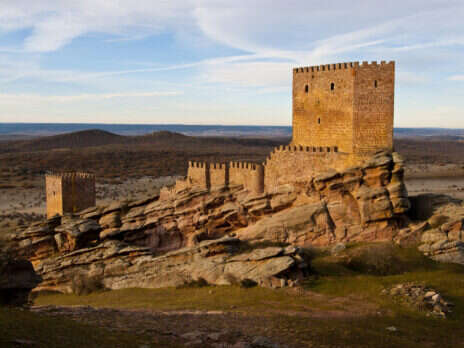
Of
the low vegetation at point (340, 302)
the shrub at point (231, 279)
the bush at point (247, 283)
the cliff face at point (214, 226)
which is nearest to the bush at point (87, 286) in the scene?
the cliff face at point (214, 226)

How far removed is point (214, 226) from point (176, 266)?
5.34 metres

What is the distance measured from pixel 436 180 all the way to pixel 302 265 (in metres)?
55.1

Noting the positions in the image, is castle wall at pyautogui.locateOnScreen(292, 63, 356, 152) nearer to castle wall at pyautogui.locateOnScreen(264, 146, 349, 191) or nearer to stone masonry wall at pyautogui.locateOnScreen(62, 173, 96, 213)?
castle wall at pyautogui.locateOnScreen(264, 146, 349, 191)

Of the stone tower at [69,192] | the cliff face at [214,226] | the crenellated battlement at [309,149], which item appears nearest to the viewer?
the cliff face at [214,226]

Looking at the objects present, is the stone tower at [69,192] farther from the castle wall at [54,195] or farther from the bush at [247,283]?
the bush at [247,283]

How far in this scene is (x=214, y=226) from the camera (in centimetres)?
2720

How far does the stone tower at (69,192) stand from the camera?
1219 inches

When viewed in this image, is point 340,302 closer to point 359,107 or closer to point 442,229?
point 442,229

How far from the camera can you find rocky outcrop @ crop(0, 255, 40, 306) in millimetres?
13770

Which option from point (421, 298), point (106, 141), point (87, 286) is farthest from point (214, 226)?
point (106, 141)

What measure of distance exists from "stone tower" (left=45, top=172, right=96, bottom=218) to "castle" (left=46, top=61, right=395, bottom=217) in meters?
7.94

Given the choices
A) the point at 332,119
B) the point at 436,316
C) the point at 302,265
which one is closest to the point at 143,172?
the point at 332,119

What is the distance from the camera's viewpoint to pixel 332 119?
25.5 metres

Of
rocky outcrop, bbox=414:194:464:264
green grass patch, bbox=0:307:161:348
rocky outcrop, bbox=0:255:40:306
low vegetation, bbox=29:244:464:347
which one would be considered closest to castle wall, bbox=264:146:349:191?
low vegetation, bbox=29:244:464:347
